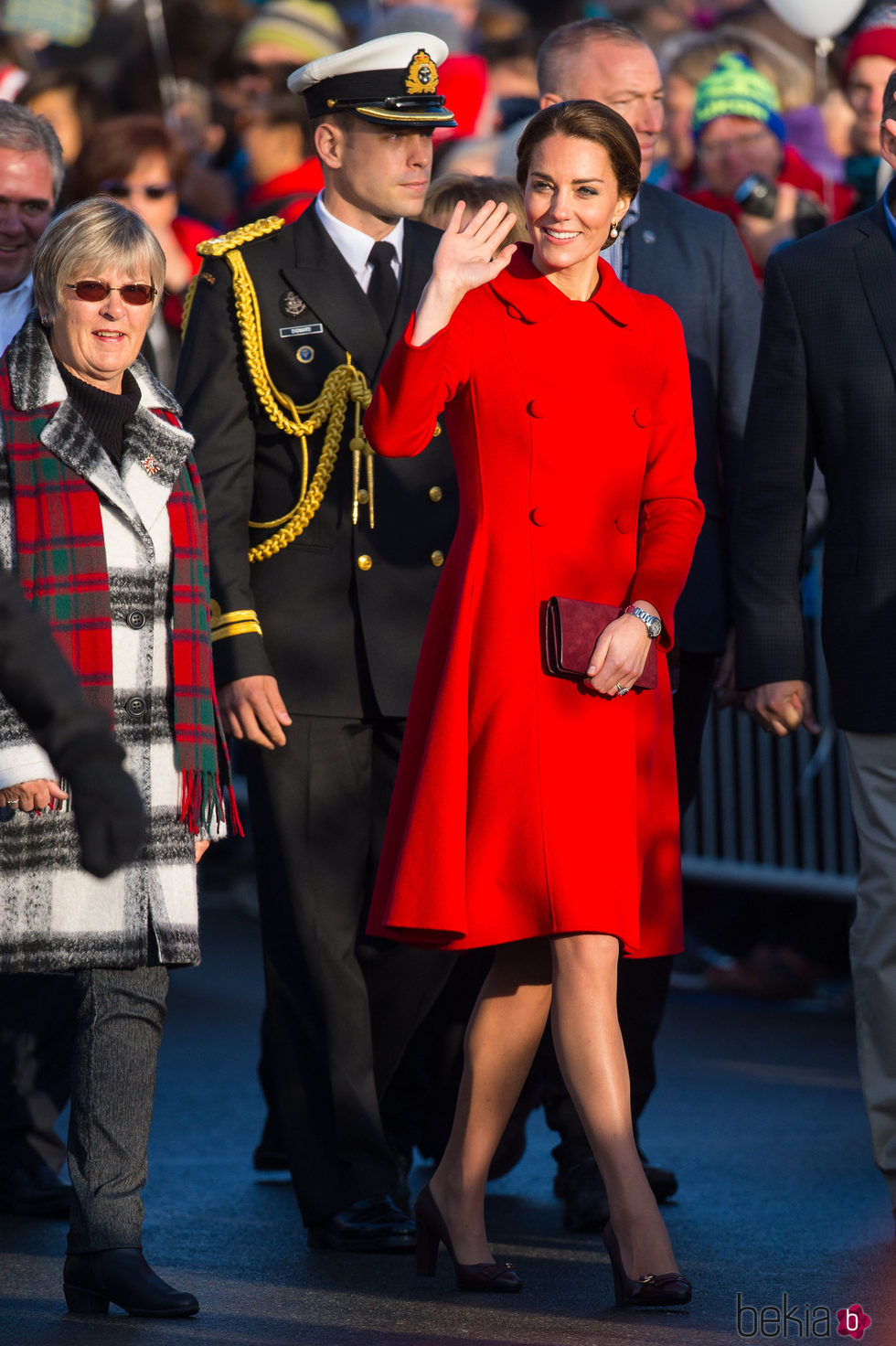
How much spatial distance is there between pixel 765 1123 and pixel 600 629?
7.35 feet

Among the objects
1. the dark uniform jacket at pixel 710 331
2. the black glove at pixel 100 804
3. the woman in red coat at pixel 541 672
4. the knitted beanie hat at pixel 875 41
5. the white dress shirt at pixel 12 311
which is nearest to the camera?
the black glove at pixel 100 804

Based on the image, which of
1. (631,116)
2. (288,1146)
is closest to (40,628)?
(288,1146)

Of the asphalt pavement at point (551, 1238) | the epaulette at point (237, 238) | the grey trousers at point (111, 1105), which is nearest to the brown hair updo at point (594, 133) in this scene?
the epaulette at point (237, 238)

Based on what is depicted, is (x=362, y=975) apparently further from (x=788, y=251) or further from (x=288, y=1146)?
(x=788, y=251)

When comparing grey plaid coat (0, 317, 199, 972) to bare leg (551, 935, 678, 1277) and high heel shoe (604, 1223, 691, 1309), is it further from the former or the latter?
high heel shoe (604, 1223, 691, 1309)

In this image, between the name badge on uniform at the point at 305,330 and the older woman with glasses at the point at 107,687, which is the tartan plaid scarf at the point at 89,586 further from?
the name badge on uniform at the point at 305,330

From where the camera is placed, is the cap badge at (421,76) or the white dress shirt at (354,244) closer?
the cap badge at (421,76)

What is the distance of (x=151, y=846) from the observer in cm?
439

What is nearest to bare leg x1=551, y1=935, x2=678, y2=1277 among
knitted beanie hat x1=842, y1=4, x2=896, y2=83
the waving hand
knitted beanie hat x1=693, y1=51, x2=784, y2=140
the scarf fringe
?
the scarf fringe

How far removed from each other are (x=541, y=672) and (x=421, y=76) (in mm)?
1482

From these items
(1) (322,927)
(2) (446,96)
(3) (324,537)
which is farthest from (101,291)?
(2) (446,96)

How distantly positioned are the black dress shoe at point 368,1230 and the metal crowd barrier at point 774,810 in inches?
132

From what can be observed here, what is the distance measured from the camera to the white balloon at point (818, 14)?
347 inches

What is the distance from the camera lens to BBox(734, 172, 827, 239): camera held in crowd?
761 cm
